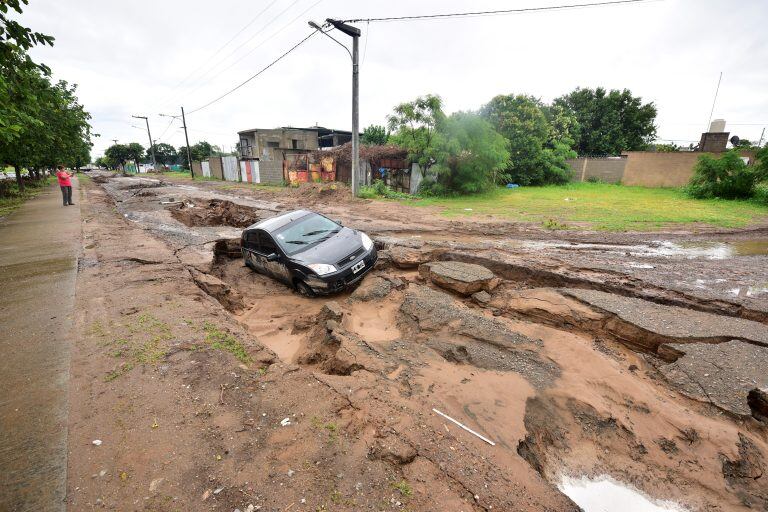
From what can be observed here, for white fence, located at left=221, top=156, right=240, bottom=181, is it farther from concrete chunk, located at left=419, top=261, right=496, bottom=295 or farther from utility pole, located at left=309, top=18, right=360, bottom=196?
concrete chunk, located at left=419, top=261, right=496, bottom=295

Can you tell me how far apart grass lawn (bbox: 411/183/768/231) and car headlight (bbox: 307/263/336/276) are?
7.91m

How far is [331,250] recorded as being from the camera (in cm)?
618

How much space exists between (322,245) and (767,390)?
19.7 feet

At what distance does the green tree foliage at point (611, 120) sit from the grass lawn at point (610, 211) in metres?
22.3

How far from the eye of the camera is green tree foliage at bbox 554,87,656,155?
35.6 metres

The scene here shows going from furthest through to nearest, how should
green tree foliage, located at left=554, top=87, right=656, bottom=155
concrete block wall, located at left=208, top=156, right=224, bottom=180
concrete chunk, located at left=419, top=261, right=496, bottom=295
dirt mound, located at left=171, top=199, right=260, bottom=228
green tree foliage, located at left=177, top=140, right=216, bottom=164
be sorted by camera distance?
green tree foliage, located at left=177, top=140, right=216, bottom=164, concrete block wall, located at left=208, top=156, right=224, bottom=180, green tree foliage, located at left=554, top=87, right=656, bottom=155, dirt mound, located at left=171, top=199, right=260, bottom=228, concrete chunk, located at left=419, top=261, right=496, bottom=295

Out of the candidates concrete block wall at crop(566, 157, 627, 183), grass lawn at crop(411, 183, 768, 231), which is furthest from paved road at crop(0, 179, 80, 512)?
concrete block wall at crop(566, 157, 627, 183)

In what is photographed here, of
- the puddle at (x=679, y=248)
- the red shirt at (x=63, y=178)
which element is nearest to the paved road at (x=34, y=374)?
the puddle at (x=679, y=248)

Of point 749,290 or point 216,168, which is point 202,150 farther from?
point 749,290

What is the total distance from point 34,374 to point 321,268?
362cm

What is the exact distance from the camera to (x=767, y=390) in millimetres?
2994

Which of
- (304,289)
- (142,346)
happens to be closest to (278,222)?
(304,289)

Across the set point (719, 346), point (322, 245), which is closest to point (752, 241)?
point (719, 346)

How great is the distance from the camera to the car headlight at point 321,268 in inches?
228
